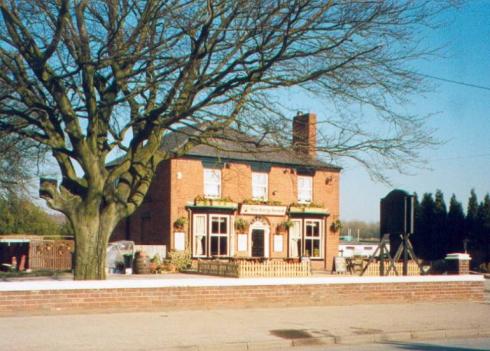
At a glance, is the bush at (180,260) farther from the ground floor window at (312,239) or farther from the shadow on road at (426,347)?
the shadow on road at (426,347)

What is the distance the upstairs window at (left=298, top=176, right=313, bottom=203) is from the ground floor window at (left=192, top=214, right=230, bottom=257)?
528 centimetres

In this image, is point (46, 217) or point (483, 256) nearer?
point (483, 256)

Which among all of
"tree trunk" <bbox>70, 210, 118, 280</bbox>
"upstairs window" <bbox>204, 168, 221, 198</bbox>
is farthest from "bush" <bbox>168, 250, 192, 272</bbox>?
"tree trunk" <bbox>70, 210, 118, 280</bbox>

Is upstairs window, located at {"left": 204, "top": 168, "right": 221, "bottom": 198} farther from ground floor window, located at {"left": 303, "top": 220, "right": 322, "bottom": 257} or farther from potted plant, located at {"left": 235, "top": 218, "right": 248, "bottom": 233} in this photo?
ground floor window, located at {"left": 303, "top": 220, "right": 322, "bottom": 257}

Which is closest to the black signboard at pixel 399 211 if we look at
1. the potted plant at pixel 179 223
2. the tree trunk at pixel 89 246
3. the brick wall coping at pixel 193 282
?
the brick wall coping at pixel 193 282

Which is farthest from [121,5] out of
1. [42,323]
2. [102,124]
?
[42,323]

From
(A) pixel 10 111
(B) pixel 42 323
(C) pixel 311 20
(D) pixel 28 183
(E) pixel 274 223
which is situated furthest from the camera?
(E) pixel 274 223

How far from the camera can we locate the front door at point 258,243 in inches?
1416

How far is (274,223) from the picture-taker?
120 ft

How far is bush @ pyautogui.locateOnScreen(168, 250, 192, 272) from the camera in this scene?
31.8 m

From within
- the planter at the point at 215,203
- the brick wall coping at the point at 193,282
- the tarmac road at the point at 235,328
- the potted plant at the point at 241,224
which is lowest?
the tarmac road at the point at 235,328

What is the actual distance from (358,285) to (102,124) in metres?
7.91

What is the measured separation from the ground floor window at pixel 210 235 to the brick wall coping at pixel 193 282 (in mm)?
17829

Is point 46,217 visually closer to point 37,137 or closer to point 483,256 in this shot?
point 483,256
